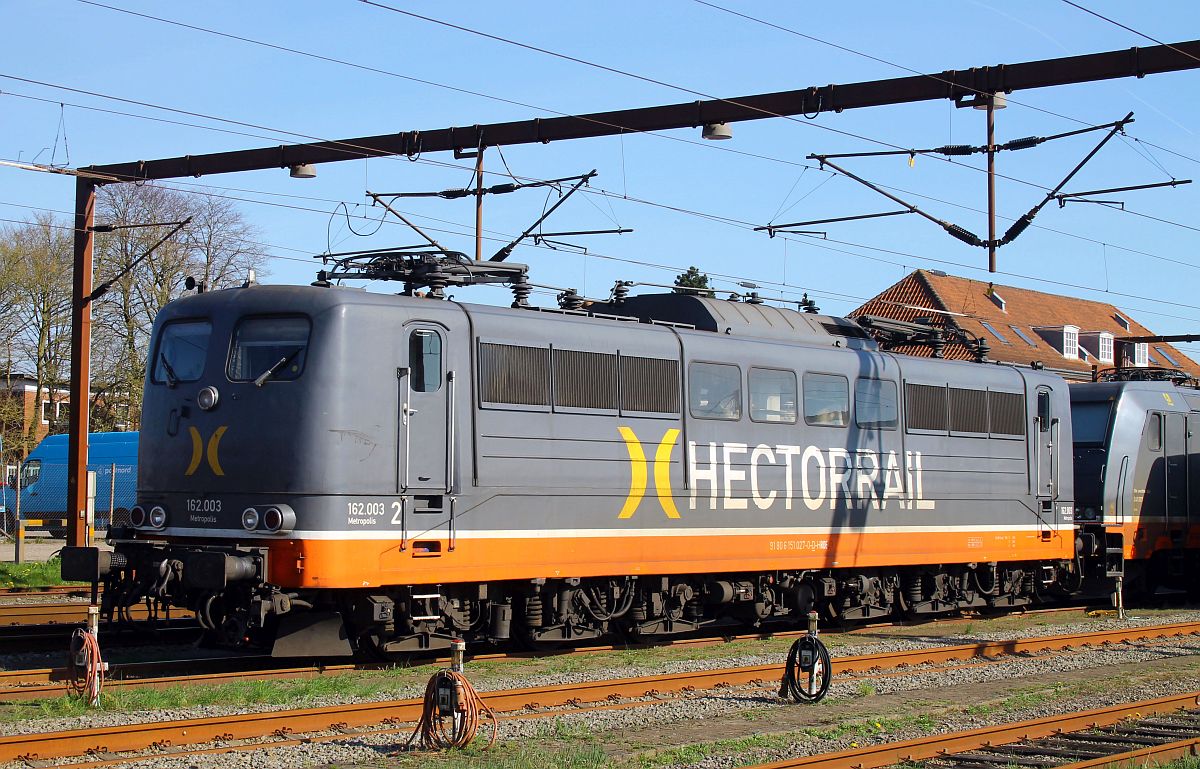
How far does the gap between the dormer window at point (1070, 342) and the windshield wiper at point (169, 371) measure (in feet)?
151

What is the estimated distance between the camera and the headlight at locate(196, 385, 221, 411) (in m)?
13.0

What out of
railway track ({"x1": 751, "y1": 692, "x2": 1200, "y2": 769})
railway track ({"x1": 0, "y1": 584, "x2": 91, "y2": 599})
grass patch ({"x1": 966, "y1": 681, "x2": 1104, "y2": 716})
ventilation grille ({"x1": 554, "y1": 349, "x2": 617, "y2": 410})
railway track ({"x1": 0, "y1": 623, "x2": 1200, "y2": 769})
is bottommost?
grass patch ({"x1": 966, "y1": 681, "x2": 1104, "y2": 716})

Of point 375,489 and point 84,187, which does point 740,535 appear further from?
point 84,187

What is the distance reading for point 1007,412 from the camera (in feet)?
65.9

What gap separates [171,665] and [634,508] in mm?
5106

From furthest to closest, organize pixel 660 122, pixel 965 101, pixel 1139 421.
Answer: pixel 1139 421
pixel 660 122
pixel 965 101

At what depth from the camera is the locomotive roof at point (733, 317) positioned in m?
16.8

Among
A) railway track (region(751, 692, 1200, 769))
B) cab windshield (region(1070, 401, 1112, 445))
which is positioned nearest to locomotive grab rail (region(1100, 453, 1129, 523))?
cab windshield (region(1070, 401, 1112, 445))

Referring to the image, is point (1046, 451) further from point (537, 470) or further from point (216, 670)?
point (216, 670)

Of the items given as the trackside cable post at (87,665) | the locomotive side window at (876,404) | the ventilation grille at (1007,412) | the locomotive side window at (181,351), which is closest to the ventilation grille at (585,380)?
the locomotive side window at (181,351)

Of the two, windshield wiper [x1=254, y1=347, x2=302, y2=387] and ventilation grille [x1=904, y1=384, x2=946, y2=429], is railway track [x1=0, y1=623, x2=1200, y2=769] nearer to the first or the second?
windshield wiper [x1=254, y1=347, x2=302, y2=387]

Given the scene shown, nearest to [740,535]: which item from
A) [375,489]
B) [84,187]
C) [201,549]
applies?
[375,489]

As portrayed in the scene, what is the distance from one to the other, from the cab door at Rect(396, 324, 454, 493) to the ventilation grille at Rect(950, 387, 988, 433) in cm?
880

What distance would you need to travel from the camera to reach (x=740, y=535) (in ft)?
52.9
